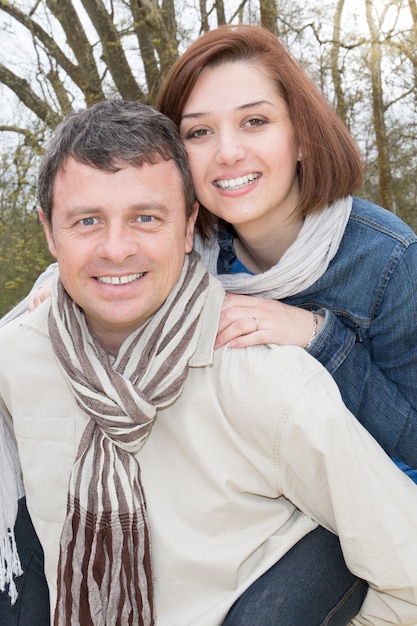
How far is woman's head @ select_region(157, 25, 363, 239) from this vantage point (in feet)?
6.67

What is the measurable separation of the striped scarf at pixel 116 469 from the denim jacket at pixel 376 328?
16.5 inches

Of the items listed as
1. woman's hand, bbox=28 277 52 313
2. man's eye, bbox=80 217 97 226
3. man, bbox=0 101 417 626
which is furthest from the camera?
woman's hand, bbox=28 277 52 313

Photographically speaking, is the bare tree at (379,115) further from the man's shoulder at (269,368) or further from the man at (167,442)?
the man's shoulder at (269,368)

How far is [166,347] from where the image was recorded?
177 centimetres

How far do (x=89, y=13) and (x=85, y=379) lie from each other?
5.31 m

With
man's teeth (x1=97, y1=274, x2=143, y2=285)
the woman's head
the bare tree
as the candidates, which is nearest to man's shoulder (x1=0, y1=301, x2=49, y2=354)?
man's teeth (x1=97, y1=274, x2=143, y2=285)

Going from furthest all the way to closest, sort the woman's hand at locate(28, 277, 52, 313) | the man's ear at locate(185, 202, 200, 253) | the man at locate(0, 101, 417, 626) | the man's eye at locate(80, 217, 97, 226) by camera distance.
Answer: the woman's hand at locate(28, 277, 52, 313)
the man's ear at locate(185, 202, 200, 253)
the man's eye at locate(80, 217, 97, 226)
the man at locate(0, 101, 417, 626)

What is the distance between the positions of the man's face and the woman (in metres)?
0.21

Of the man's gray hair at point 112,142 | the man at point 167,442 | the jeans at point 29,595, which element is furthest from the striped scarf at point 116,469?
the man's gray hair at point 112,142

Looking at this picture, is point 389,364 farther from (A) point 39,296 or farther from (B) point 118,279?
(A) point 39,296

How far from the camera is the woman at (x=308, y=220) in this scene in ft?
6.37

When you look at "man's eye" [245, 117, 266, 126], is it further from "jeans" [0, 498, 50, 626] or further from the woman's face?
"jeans" [0, 498, 50, 626]

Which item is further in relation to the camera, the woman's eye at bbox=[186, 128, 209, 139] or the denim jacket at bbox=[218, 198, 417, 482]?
the woman's eye at bbox=[186, 128, 209, 139]

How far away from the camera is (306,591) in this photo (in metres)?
1.72
